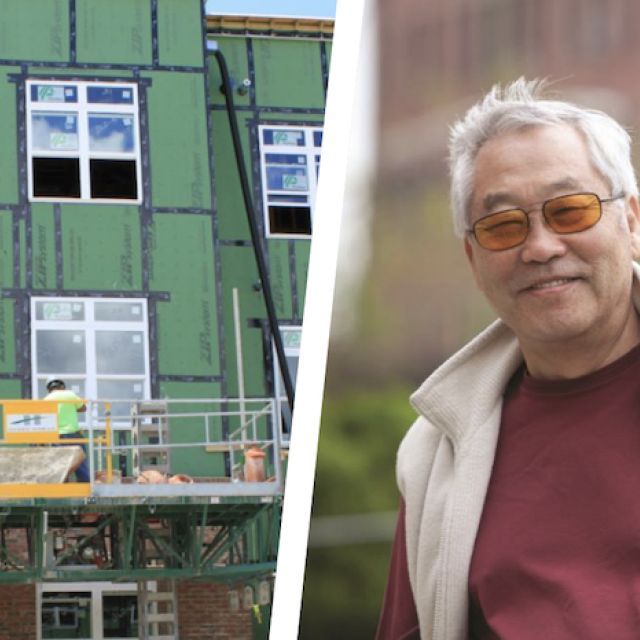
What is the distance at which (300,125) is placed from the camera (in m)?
15.8

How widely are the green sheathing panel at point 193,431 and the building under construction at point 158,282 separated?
2cm

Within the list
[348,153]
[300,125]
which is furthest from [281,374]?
[348,153]

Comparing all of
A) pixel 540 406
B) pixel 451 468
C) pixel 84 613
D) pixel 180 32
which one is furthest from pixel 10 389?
pixel 540 406

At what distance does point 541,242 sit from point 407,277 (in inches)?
13.3

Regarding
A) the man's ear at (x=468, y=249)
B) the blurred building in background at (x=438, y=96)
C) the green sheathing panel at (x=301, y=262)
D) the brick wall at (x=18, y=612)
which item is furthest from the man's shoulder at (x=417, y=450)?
the green sheathing panel at (x=301, y=262)

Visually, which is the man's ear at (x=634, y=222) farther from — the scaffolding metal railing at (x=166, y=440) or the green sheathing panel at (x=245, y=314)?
the green sheathing panel at (x=245, y=314)

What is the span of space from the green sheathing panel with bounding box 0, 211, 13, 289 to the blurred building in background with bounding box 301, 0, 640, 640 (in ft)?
38.5

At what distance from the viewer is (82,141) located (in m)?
14.9

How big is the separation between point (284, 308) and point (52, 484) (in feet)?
11.2

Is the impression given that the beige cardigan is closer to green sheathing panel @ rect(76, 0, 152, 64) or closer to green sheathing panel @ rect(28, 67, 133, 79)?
green sheathing panel @ rect(28, 67, 133, 79)

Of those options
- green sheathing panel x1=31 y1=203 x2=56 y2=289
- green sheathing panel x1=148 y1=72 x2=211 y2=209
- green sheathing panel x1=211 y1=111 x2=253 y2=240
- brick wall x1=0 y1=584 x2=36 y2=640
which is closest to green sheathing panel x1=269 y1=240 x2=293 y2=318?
green sheathing panel x1=211 y1=111 x2=253 y2=240

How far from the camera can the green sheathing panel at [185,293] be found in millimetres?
14555

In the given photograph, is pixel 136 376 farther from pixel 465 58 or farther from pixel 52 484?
pixel 465 58

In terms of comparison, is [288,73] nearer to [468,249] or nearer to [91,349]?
[91,349]
